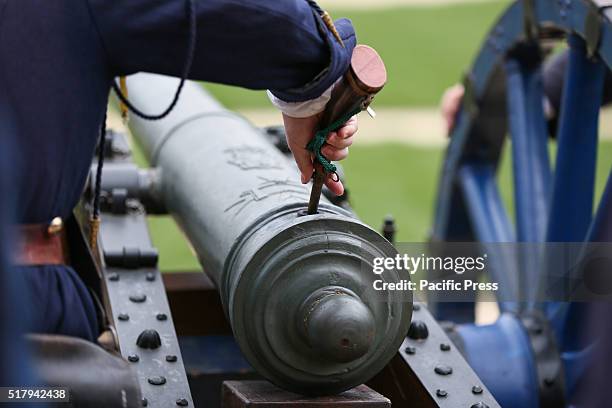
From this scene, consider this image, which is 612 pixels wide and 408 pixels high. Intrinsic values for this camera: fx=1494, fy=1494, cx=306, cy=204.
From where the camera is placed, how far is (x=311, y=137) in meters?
2.23

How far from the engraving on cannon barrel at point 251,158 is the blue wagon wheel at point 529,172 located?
504mm

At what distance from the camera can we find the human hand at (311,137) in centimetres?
221

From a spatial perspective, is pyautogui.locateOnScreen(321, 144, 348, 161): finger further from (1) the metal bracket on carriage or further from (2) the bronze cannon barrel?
(1) the metal bracket on carriage

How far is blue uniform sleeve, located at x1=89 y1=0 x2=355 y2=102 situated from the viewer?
202 cm

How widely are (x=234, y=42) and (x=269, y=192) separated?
36 centimetres

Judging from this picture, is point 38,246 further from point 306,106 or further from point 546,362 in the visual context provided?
point 546,362

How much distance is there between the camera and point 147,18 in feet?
6.61

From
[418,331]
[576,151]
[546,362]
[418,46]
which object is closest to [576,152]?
[576,151]

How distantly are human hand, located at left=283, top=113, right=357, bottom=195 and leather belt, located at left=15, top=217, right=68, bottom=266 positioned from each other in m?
0.38

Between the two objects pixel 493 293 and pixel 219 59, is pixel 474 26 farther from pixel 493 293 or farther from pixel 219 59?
pixel 219 59

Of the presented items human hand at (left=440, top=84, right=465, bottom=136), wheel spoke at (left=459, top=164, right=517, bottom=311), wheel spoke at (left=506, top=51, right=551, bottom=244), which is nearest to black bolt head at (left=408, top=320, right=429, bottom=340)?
wheel spoke at (left=506, top=51, right=551, bottom=244)

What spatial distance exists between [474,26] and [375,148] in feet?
7.47

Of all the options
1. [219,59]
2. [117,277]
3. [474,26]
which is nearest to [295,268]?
[219,59]

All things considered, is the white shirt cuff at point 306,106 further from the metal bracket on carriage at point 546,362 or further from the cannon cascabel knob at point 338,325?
the metal bracket on carriage at point 546,362
